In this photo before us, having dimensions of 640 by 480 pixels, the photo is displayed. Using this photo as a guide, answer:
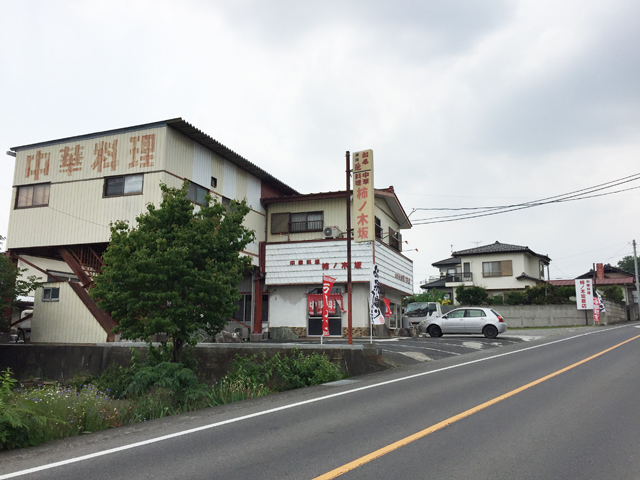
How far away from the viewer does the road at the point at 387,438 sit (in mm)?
5098

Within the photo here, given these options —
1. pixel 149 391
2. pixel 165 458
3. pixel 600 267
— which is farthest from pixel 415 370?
pixel 600 267

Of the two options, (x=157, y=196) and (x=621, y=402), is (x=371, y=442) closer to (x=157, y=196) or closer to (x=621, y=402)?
(x=621, y=402)

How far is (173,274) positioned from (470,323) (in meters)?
17.4

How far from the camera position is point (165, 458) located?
5660 mm

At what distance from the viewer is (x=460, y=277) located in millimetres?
56406

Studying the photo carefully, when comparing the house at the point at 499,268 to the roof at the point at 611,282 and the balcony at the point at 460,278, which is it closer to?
the balcony at the point at 460,278

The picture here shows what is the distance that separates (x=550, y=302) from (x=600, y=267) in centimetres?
1843

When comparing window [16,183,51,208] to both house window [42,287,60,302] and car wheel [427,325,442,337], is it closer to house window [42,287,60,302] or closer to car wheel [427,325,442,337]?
house window [42,287,60,302]

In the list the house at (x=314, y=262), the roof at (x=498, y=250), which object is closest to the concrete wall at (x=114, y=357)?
the house at (x=314, y=262)

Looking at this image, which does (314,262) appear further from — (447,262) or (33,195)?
(447,262)

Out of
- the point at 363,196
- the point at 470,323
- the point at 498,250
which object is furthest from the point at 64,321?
the point at 498,250

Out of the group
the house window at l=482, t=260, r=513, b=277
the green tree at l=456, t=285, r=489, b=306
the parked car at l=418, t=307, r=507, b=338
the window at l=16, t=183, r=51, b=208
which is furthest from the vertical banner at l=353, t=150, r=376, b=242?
the house window at l=482, t=260, r=513, b=277

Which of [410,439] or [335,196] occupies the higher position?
[335,196]

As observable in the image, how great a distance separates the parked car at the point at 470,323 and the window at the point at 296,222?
797 cm
